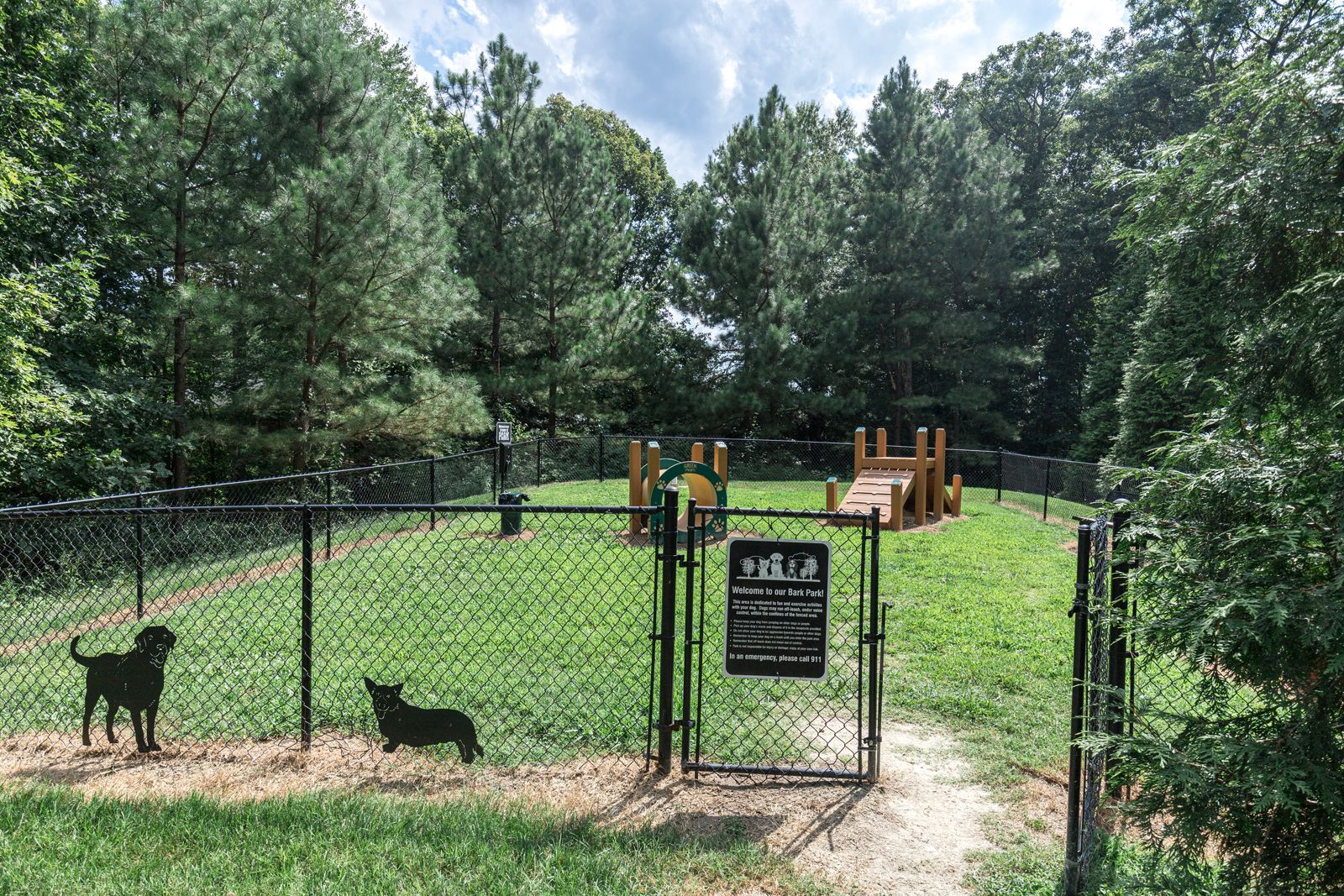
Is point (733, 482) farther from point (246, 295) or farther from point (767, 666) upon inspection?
point (767, 666)

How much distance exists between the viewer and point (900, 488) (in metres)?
11.2

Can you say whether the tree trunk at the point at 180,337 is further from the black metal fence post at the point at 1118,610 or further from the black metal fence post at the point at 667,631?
the black metal fence post at the point at 1118,610

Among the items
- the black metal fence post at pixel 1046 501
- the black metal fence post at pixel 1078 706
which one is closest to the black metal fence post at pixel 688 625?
the black metal fence post at pixel 1078 706

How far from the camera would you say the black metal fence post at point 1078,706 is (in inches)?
118

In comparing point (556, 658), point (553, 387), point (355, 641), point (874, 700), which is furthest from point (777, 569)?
point (553, 387)

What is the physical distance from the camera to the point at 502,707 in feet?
16.0

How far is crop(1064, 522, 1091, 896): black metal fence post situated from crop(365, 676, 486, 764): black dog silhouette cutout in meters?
2.83

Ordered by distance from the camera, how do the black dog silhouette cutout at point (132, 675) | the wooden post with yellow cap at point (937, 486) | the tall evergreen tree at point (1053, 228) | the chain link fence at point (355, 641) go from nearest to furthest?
the black dog silhouette cutout at point (132, 675) < the chain link fence at point (355, 641) < the wooden post with yellow cap at point (937, 486) < the tall evergreen tree at point (1053, 228)

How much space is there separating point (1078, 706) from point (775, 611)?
1.41 m

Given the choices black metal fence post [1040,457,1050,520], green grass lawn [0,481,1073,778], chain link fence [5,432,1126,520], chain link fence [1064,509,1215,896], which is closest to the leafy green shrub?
chain link fence [1064,509,1215,896]

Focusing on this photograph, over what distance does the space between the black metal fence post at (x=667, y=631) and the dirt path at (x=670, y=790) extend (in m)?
0.17

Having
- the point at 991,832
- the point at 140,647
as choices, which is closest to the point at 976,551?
the point at 991,832

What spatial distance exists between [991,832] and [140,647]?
449cm

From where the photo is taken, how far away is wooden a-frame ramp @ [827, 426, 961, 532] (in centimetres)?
1131
